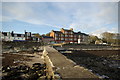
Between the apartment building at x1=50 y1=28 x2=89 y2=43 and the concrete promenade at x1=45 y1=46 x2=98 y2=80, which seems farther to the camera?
the apartment building at x1=50 y1=28 x2=89 y2=43

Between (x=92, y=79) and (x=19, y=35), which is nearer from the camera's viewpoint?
(x=92, y=79)

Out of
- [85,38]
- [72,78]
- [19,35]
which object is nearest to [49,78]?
[72,78]

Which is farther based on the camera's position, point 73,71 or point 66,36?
point 66,36

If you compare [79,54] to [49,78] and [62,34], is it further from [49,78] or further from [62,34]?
[62,34]

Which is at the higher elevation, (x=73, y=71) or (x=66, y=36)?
(x=66, y=36)

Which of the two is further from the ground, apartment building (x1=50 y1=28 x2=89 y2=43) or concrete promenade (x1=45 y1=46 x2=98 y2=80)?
apartment building (x1=50 y1=28 x2=89 y2=43)

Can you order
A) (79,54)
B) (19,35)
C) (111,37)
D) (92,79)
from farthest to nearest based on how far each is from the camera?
(19,35), (111,37), (79,54), (92,79)

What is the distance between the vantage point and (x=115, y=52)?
72.6ft

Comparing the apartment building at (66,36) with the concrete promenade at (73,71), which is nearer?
the concrete promenade at (73,71)

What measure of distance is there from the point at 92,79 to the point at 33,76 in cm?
329

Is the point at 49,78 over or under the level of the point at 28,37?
under

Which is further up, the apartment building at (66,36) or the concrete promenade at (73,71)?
the apartment building at (66,36)

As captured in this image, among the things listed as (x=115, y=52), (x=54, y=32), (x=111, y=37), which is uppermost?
(x=54, y=32)

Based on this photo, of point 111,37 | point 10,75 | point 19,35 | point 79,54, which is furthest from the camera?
point 19,35
